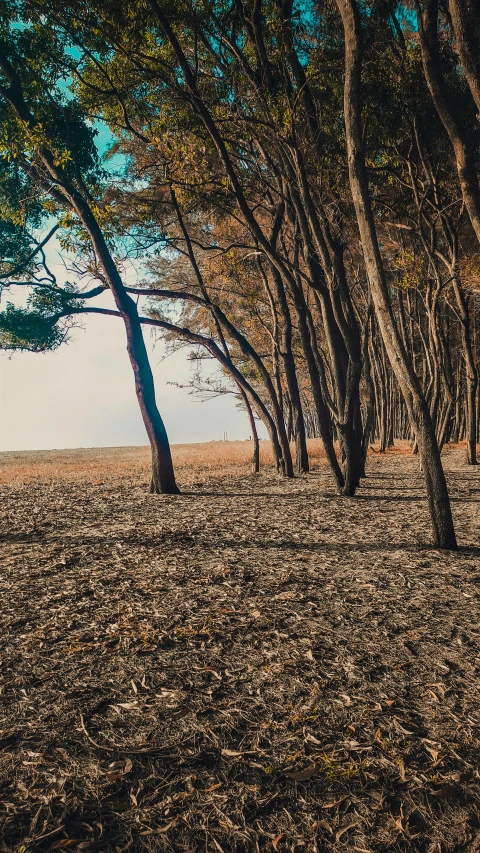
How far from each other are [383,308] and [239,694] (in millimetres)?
5030

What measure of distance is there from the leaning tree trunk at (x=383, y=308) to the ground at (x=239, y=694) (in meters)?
0.67

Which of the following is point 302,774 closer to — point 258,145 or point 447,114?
point 447,114

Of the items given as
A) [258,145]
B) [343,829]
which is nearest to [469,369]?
[258,145]

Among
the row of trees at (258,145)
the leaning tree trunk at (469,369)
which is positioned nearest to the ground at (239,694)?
the row of trees at (258,145)

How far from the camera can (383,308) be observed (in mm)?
6914

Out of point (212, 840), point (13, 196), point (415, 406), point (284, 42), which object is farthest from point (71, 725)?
point (13, 196)

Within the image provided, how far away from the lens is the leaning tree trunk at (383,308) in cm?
677

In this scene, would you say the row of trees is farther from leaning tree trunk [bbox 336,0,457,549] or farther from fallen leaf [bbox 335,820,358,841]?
fallen leaf [bbox 335,820,358,841]

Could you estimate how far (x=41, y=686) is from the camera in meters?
3.73

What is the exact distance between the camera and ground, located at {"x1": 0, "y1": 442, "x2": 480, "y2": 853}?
100 inches

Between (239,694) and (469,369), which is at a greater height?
(469,369)

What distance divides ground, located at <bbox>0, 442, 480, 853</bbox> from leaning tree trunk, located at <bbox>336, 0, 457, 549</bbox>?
0.67 meters

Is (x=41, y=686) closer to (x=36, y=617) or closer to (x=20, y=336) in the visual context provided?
(x=36, y=617)

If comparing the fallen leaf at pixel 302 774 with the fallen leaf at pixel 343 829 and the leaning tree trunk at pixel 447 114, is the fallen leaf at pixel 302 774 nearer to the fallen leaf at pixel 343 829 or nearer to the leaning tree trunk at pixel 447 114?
the fallen leaf at pixel 343 829
